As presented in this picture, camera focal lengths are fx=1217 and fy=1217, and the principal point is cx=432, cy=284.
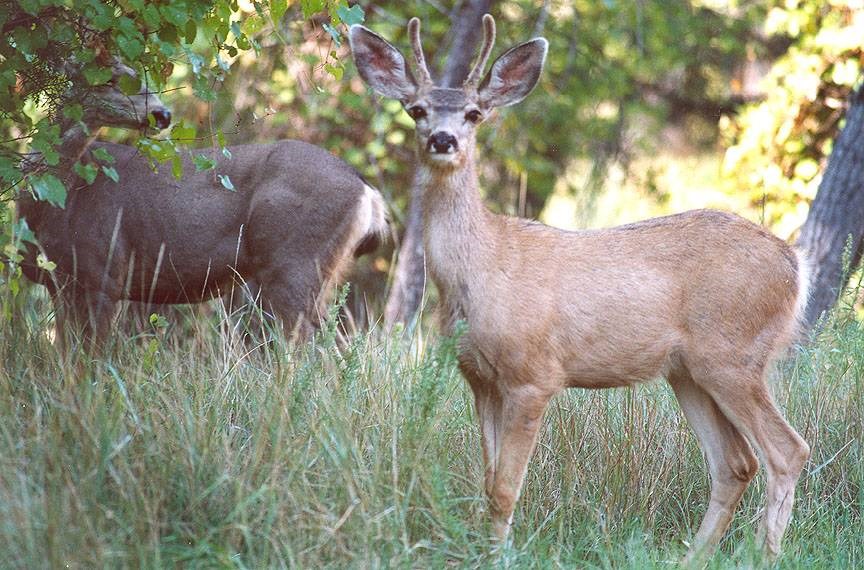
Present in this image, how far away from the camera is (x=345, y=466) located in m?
4.39

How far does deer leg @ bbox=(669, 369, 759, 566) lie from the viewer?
5285mm

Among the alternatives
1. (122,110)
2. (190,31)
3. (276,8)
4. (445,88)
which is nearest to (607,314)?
(445,88)

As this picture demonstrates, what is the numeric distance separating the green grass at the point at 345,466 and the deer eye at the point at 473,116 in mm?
1123

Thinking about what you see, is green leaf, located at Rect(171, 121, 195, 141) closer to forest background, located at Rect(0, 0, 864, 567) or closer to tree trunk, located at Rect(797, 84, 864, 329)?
forest background, located at Rect(0, 0, 864, 567)

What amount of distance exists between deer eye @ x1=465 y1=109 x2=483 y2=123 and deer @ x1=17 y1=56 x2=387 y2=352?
1918 mm

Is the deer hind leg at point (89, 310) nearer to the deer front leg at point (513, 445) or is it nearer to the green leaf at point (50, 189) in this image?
the green leaf at point (50, 189)

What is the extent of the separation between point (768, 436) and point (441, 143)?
1869 mm

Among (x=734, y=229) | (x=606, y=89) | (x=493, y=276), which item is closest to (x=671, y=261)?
(x=734, y=229)

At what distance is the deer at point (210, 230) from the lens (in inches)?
281

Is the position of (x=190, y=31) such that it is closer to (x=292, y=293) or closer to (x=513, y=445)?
(x=513, y=445)

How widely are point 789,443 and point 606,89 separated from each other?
7.30 metres

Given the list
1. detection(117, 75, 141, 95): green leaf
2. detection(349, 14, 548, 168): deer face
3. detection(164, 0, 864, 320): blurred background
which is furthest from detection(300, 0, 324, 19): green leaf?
detection(164, 0, 864, 320): blurred background

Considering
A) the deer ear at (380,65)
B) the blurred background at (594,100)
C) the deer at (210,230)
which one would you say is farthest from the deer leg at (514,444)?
the blurred background at (594,100)

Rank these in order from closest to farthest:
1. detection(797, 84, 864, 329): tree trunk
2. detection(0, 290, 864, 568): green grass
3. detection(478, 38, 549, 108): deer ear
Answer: detection(0, 290, 864, 568): green grass, detection(478, 38, 549, 108): deer ear, detection(797, 84, 864, 329): tree trunk
